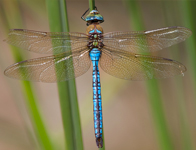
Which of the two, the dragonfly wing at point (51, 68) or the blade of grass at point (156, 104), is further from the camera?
the dragonfly wing at point (51, 68)

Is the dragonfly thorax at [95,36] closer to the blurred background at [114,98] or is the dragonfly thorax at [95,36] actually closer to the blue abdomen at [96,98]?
the blue abdomen at [96,98]

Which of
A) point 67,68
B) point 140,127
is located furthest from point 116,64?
point 140,127

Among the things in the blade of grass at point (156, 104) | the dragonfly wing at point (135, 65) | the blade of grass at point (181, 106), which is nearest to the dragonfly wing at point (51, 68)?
the dragonfly wing at point (135, 65)

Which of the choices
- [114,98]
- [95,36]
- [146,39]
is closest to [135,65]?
[146,39]

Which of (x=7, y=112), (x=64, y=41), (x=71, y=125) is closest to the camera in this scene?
(x=71, y=125)

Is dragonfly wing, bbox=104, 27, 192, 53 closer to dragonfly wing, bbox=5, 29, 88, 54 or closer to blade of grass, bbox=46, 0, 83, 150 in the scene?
dragonfly wing, bbox=5, 29, 88, 54

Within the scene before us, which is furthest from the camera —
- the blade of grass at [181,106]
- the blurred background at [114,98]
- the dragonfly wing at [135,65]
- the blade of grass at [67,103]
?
the blurred background at [114,98]

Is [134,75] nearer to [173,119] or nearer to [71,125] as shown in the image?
[71,125]
